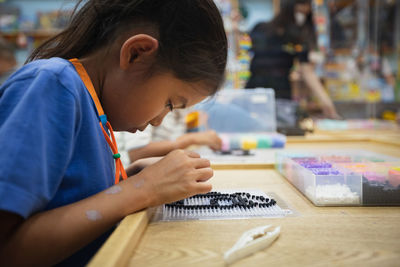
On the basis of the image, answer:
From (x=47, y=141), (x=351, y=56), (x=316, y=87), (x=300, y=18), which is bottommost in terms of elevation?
(x=47, y=141)

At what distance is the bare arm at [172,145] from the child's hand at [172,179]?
1.87ft

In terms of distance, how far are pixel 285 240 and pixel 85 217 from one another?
0.29 meters

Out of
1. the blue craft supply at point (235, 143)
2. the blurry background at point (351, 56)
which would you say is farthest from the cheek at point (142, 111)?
the blurry background at point (351, 56)

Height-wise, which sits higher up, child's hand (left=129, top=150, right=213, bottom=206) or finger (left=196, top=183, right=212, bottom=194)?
child's hand (left=129, top=150, right=213, bottom=206)

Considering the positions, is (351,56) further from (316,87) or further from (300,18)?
(300,18)

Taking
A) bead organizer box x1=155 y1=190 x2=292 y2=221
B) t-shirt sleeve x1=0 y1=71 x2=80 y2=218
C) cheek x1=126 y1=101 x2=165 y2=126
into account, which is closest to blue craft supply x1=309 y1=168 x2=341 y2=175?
bead organizer box x1=155 y1=190 x2=292 y2=221

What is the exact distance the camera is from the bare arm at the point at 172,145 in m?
1.16

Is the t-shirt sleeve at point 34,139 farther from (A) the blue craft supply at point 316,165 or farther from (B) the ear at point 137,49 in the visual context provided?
(A) the blue craft supply at point 316,165

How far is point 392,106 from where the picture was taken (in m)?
2.63

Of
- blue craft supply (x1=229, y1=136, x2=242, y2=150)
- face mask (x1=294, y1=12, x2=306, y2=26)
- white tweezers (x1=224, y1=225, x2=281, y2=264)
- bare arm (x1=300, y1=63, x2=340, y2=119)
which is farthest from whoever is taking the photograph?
bare arm (x1=300, y1=63, x2=340, y2=119)

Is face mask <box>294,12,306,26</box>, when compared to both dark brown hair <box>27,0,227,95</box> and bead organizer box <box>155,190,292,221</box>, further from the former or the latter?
bead organizer box <box>155,190,292,221</box>

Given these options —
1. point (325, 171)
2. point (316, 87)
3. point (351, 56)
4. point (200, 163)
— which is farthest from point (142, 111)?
point (351, 56)

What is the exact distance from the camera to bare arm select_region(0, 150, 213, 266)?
435 millimetres

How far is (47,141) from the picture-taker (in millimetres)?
447
